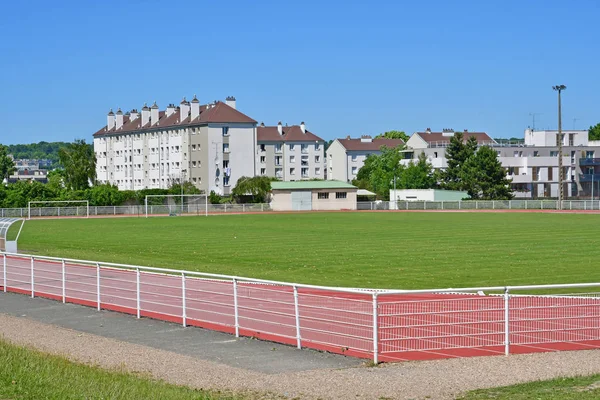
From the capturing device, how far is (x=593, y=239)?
48750 millimetres

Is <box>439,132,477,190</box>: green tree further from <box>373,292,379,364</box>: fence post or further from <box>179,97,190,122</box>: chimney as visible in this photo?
<box>373,292,379,364</box>: fence post

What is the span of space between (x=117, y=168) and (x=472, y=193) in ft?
214

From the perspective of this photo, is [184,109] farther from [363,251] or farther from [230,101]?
[363,251]

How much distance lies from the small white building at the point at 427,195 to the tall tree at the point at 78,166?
5487 centimetres

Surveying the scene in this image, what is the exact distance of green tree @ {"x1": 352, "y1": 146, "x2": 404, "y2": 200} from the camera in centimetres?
13812

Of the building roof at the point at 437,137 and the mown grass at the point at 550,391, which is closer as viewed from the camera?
the mown grass at the point at 550,391

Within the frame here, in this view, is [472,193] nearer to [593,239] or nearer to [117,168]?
[117,168]

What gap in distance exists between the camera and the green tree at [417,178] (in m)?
133

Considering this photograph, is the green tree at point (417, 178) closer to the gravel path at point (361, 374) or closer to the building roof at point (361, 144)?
the building roof at point (361, 144)

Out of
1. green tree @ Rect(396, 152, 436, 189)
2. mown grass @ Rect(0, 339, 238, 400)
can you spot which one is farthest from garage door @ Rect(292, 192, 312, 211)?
mown grass @ Rect(0, 339, 238, 400)

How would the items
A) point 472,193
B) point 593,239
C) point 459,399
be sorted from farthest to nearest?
point 472,193, point 593,239, point 459,399

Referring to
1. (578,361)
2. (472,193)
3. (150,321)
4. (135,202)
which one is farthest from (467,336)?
(472,193)

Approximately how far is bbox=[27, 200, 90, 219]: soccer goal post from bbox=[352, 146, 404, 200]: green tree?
156 feet

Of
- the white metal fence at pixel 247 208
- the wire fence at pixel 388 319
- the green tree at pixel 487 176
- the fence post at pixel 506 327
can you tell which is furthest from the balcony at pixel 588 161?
the fence post at pixel 506 327
